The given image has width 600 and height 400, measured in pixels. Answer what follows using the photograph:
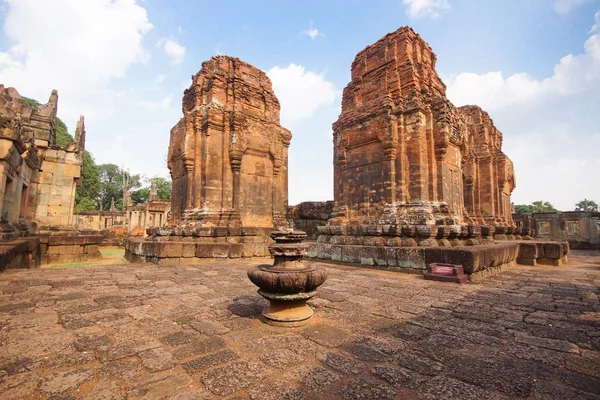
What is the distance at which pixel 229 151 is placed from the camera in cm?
1009

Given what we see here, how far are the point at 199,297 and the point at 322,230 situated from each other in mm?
5320

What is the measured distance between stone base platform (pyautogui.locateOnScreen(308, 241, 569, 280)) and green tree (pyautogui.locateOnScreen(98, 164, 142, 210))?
60.9 meters

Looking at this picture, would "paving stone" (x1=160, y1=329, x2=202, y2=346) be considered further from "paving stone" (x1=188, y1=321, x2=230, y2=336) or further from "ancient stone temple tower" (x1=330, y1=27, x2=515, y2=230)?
"ancient stone temple tower" (x1=330, y1=27, x2=515, y2=230)

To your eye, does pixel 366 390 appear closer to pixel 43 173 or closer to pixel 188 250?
pixel 188 250

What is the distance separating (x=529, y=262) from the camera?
8.96 metres

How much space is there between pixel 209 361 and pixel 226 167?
328 inches

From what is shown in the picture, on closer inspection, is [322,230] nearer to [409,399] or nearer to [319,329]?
[319,329]

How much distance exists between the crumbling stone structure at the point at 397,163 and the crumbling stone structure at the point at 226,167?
2586 millimetres

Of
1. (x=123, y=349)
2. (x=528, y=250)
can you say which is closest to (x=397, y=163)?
(x=528, y=250)

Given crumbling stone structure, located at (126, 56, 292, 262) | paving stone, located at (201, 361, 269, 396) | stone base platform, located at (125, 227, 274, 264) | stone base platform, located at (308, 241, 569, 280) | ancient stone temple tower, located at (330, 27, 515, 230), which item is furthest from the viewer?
crumbling stone structure, located at (126, 56, 292, 262)

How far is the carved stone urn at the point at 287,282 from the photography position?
316 centimetres

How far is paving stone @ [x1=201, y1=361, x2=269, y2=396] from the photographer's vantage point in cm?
193

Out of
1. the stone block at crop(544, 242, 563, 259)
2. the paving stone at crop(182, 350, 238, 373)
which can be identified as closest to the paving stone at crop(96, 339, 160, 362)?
the paving stone at crop(182, 350, 238, 373)

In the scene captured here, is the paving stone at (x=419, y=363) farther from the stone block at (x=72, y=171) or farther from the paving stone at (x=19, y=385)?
the stone block at (x=72, y=171)
